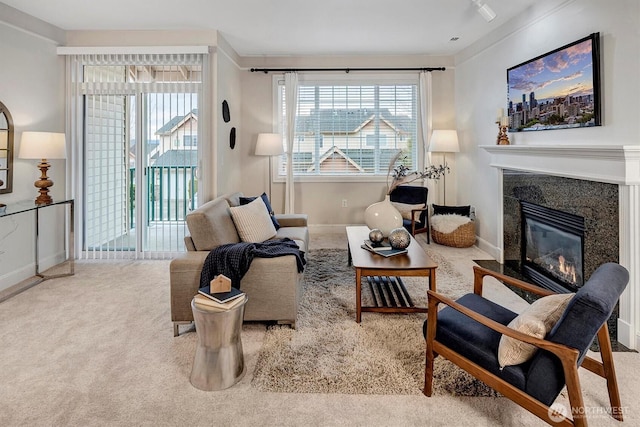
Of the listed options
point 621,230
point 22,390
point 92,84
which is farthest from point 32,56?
point 621,230

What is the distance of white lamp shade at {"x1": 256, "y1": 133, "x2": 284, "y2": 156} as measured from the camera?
5219 millimetres

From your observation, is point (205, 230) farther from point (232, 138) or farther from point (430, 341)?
point (232, 138)

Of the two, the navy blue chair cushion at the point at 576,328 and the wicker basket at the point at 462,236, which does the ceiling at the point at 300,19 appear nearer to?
the wicker basket at the point at 462,236

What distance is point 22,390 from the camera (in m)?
1.97

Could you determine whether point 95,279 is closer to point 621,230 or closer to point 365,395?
point 365,395

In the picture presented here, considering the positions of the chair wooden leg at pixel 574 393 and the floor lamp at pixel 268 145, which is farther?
the floor lamp at pixel 268 145

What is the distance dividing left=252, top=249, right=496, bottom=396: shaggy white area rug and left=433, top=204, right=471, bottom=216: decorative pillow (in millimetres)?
2128

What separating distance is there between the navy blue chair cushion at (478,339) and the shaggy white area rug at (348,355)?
33cm

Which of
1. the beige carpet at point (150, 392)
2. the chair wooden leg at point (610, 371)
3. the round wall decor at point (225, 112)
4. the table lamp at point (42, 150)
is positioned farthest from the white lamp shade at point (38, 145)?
the chair wooden leg at point (610, 371)

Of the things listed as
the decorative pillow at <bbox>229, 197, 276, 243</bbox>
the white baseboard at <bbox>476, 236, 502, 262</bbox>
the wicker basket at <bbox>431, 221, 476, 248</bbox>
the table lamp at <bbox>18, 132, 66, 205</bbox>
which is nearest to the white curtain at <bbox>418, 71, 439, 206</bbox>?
the wicker basket at <bbox>431, 221, 476, 248</bbox>

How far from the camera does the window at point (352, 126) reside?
5777 millimetres

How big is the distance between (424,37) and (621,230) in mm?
3350

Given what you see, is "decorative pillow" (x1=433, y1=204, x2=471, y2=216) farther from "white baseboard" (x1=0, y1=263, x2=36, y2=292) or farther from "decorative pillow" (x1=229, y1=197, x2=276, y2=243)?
"white baseboard" (x1=0, y1=263, x2=36, y2=292)

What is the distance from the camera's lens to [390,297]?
323cm
